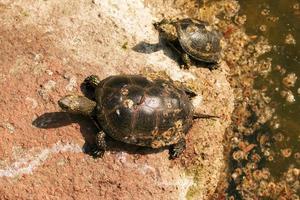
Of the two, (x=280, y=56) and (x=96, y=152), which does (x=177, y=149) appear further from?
(x=280, y=56)

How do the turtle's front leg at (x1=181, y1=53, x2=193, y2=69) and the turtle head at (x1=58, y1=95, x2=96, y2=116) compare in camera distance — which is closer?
the turtle head at (x1=58, y1=95, x2=96, y2=116)

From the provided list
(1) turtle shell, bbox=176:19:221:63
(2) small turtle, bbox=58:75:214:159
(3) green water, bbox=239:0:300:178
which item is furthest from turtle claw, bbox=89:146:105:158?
(3) green water, bbox=239:0:300:178

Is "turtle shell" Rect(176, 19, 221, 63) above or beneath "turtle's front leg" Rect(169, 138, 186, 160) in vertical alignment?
above

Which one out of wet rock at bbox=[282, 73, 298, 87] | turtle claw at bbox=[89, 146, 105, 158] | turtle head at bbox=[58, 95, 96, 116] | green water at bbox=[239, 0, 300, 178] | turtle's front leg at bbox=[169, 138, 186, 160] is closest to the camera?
turtle head at bbox=[58, 95, 96, 116]

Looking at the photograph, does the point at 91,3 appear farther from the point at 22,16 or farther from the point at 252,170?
the point at 252,170

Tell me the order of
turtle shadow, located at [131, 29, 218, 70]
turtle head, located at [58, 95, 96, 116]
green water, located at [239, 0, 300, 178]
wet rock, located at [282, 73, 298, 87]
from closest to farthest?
turtle head, located at [58, 95, 96, 116]
turtle shadow, located at [131, 29, 218, 70]
green water, located at [239, 0, 300, 178]
wet rock, located at [282, 73, 298, 87]

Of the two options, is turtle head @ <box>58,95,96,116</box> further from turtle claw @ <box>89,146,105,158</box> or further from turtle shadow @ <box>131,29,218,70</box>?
turtle shadow @ <box>131,29,218,70</box>

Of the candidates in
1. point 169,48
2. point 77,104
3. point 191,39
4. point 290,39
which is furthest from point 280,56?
point 77,104
